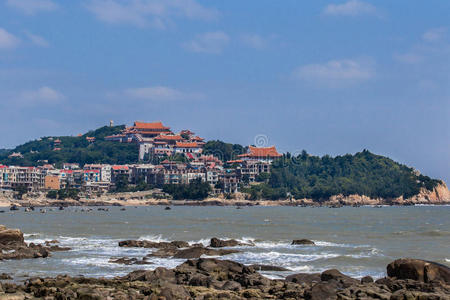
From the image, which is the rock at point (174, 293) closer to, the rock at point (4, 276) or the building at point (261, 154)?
the rock at point (4, 276)

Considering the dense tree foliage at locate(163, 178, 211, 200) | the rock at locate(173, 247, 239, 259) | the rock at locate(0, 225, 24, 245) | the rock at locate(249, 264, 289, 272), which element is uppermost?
the dense tree foliage at locate(163, 178, 211, 200)

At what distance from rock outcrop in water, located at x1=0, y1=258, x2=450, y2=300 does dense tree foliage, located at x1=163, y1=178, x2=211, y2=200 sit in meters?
135

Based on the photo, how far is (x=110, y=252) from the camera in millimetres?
34812

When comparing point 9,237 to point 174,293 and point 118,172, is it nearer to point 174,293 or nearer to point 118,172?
point 174,293

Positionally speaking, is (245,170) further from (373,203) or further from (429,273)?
(429,273)

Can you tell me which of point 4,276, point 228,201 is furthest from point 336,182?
point 4,276

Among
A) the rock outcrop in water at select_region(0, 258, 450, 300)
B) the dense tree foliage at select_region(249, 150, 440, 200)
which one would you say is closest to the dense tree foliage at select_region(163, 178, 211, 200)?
the dense tree foliage at select_region(249, 150, 440, 200)

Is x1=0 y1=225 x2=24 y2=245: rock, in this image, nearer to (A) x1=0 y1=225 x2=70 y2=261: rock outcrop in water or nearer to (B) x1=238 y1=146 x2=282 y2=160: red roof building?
(A) x1=0 y1=225 x2=70 y2=261: rock outcrop in water

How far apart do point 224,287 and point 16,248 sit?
16.5m

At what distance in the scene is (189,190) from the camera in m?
160

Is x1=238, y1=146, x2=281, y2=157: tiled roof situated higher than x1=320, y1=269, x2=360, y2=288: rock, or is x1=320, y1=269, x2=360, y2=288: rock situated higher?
x1=238, y1=146, x2=281, y2=157: tiled roof

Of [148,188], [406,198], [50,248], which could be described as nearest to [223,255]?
[50,248]

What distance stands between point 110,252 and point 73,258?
11.0 ft

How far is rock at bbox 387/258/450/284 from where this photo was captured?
22255 millimetres
